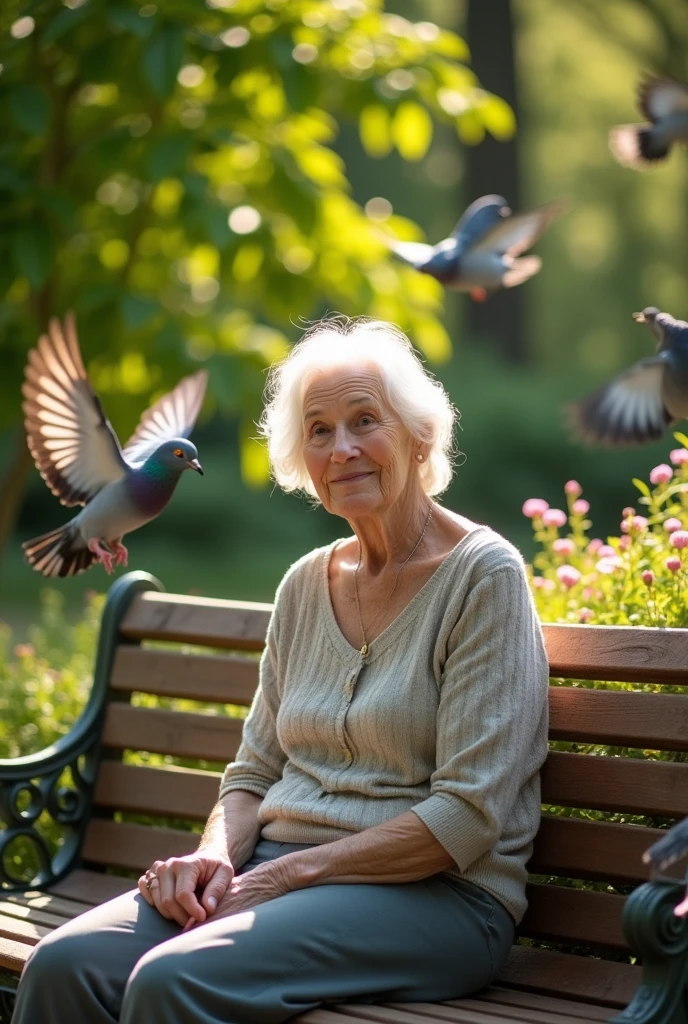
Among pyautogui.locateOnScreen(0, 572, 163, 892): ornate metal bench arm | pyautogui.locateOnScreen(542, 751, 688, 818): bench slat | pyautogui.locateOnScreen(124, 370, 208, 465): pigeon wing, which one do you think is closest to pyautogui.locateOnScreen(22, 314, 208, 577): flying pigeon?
pyautogui.locateOnScreen(124, 370, 208, 465): pigeon wing

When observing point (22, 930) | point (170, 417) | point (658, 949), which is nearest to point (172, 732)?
point (22, 930)

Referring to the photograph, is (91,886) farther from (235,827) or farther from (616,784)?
(616,784)

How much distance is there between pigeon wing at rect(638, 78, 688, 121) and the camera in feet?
9.70

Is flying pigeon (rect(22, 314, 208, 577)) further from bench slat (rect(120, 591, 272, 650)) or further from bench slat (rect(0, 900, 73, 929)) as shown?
bench slat (rect(0, 900, 73, 929))

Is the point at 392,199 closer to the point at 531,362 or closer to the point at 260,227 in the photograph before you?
the point at 531,362

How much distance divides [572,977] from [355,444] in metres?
1.15

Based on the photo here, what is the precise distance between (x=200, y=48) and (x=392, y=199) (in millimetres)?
18696

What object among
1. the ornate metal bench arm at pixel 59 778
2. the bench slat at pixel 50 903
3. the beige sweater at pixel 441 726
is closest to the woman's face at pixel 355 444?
the beige sweater at pixel 441 726

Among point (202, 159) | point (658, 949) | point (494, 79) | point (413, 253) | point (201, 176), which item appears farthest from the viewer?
point (494, 79)

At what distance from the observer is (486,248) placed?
3316 millimetres

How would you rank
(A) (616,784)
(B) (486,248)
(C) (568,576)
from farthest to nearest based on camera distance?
(B) (486,248) < (C) (568,576) < (A) (616,784)

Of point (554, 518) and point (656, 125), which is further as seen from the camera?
point (554, 518)

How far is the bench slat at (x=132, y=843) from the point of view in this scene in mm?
3332

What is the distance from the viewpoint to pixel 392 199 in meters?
22.2
